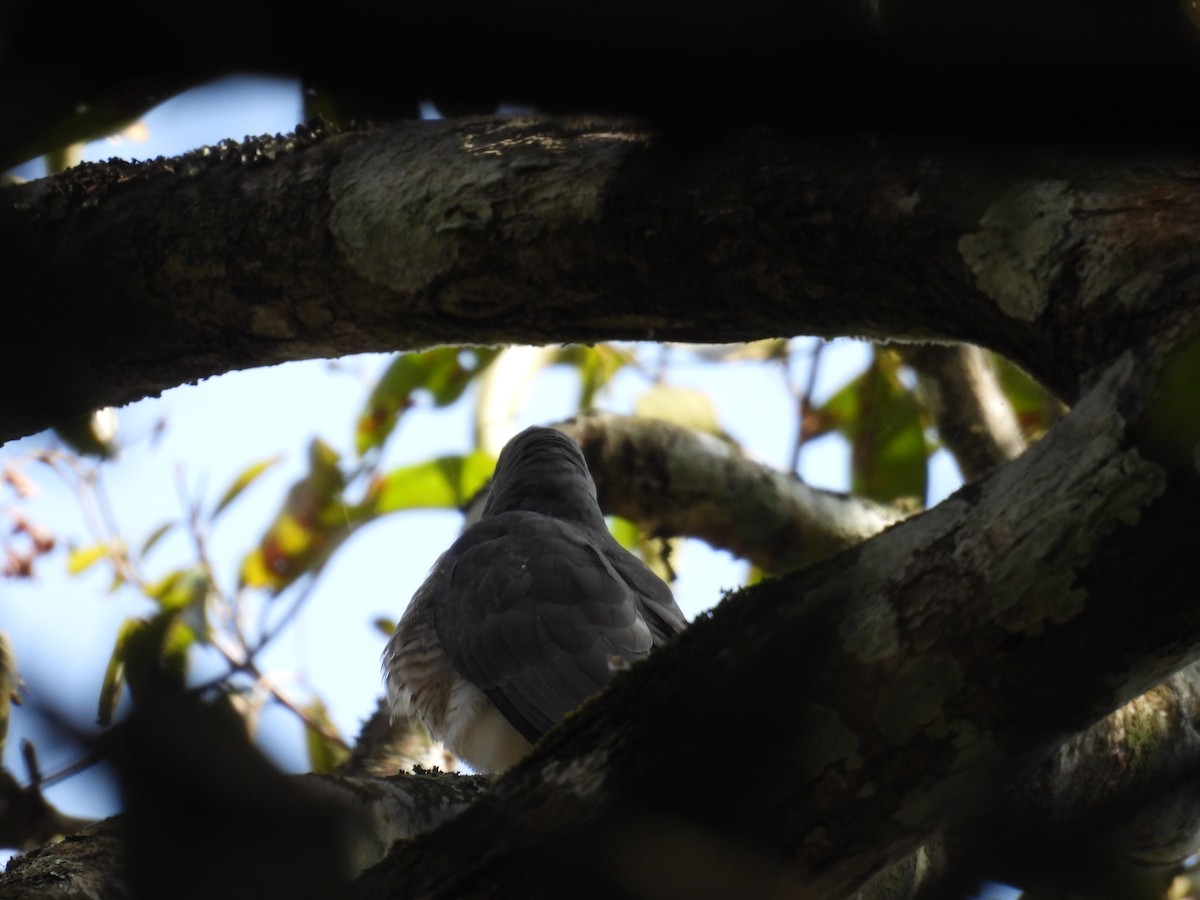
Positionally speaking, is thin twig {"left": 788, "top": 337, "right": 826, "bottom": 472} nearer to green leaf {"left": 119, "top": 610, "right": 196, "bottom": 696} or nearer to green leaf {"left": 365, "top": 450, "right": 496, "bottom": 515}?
green leaf {"left": 365, "top": 450, "right": 496, "bottom": 515}

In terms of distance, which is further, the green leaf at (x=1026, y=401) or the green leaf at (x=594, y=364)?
the green leaf at (x=594, y=364)

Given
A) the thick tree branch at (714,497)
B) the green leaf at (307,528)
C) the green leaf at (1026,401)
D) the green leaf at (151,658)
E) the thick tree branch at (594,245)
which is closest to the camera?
the green leaf at (151,658)

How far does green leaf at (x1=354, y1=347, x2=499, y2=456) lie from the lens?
5.56 metres

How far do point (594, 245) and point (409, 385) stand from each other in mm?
3616

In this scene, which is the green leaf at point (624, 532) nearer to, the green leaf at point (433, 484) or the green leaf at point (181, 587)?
the green leaf at point (433, 484)

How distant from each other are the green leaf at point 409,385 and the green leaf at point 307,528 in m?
0.23

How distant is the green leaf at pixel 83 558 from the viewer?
5.77 m

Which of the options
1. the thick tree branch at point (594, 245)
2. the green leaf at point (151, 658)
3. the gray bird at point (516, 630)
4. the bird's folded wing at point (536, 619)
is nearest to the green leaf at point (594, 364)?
the gray bird at point (516, 630)

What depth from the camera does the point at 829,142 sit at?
188 cm

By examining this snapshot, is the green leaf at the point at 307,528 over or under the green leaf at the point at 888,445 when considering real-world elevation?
over

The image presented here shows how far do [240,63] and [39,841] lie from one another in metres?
1.92

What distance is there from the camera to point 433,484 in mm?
5492

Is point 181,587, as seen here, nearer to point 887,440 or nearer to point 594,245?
point 887,440

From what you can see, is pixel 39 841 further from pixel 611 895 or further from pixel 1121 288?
pixel 1121 288
